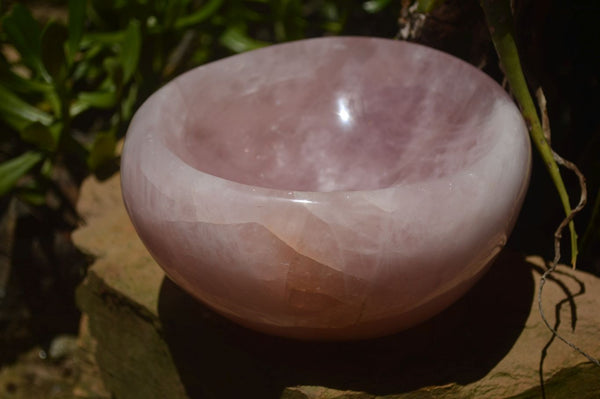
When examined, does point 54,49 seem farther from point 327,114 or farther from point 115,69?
point 327,114

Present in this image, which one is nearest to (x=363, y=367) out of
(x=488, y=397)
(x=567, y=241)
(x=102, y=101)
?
(x=488, y=397)

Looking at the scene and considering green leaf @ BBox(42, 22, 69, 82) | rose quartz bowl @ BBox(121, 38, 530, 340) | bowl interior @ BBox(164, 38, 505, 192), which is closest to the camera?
rose quartz bowl @ BBox(121, 38, 530, 340)

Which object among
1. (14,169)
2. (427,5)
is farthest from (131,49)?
(427,5)

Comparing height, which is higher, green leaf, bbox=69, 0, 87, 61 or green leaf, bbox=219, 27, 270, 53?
green leaf, bbox=69, 0, 87, 61

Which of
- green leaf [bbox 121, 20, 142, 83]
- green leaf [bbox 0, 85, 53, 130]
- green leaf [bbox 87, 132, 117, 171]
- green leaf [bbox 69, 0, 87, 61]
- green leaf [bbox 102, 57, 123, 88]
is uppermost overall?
green leaf [bbox 69, 0, 87, 61]

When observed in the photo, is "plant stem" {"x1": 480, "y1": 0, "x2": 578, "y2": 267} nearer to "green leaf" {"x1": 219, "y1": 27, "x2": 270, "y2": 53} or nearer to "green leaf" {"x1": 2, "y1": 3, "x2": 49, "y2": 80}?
"green leaf" {"x1": 219, "y1": 27, "x2": 270, "y2": 53}

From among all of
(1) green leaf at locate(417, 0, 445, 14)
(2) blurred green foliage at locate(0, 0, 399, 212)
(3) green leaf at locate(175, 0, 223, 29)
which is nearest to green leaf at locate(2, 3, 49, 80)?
(2) blurred green foliage at locate(0, 0, 399, 212)

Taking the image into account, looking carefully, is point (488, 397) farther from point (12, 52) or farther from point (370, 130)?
point (12, 52)
